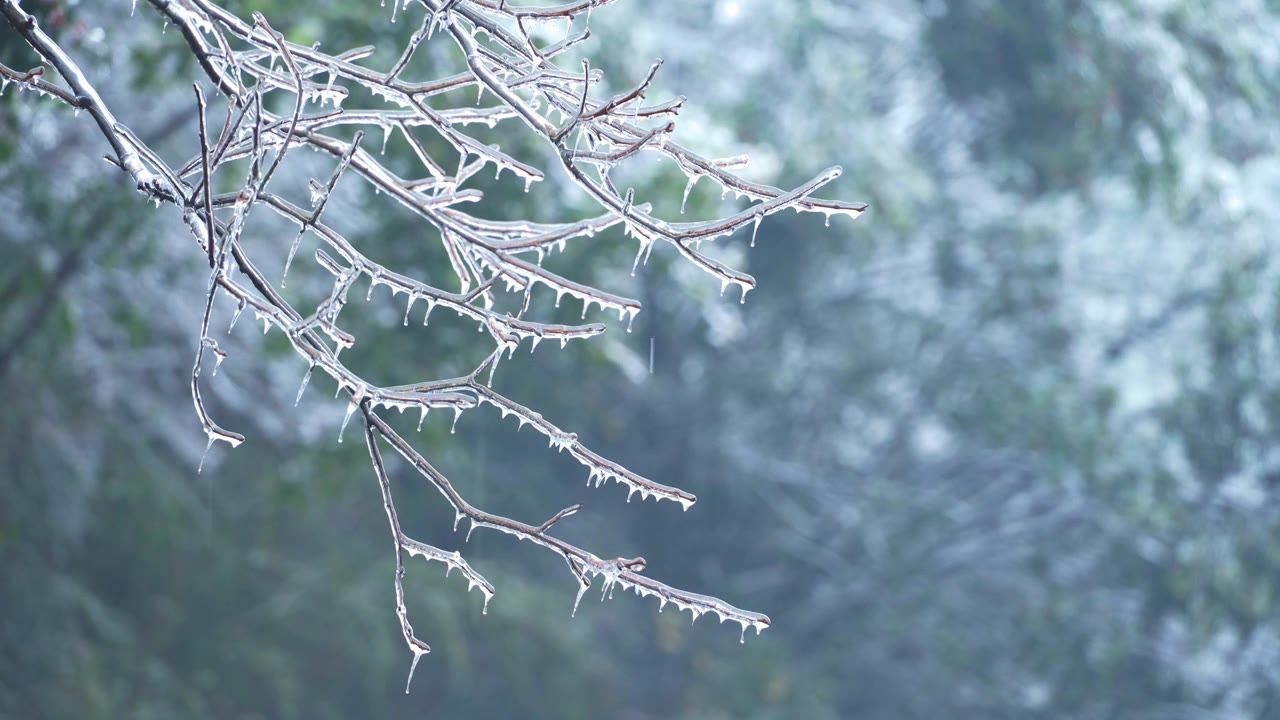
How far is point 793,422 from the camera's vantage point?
27.2ft

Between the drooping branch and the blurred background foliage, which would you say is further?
the blurred background foliage

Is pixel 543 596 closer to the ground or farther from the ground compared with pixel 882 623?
closer to the ground

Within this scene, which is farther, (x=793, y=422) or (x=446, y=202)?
(x=793, y=422)

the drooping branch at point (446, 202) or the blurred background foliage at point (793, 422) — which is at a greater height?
the blurred background foliage at point (793, 422)

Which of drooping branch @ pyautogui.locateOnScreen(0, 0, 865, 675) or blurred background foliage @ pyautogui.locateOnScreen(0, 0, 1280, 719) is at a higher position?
blurred background foliage @ pyautogui.locateOnScreen(0, 0, 1280, 719)

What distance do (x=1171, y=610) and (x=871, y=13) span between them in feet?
14.5

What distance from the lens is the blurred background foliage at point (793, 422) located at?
16.8ft

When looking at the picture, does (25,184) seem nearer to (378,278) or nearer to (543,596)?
(378,278)

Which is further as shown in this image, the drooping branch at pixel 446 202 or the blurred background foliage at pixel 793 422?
the blurred background foliage at pixel 793 422

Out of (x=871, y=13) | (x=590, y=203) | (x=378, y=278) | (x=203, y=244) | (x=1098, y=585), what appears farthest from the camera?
(x=871, y=13)

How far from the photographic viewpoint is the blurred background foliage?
5.12m

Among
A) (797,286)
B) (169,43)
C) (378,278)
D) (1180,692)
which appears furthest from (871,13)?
(378,278)

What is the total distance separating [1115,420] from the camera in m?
6.98

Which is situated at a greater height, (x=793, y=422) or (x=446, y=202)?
(x=793, y=422)
